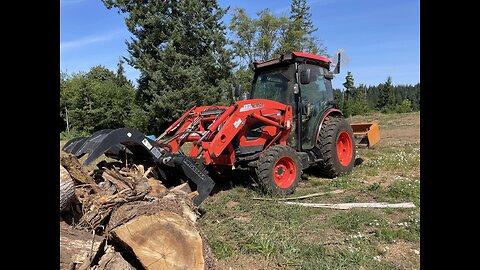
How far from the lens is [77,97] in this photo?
2797 cm

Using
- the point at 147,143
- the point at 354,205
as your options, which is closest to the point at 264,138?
the point at 354,205

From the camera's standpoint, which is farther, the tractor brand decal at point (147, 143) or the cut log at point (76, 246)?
the tractor brand decal at point (147, 143)

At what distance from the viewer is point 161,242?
116 inches

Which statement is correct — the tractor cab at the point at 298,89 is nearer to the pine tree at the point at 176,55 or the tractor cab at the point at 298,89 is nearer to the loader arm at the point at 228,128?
the loader arm at the point at 228,128

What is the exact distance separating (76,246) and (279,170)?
363cm

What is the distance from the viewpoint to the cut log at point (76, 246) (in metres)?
2.86

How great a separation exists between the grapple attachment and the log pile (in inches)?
16.6

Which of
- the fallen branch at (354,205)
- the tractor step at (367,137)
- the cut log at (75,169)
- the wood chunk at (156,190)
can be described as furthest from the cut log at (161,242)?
the tractor step at (367,137)

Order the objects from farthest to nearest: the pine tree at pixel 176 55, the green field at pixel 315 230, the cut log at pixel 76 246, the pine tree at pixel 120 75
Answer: the pine tree at pixel 120 75
the pine tree at pixel 176 55
the green field at pixel 315 230
the cut log at pixel 76 246

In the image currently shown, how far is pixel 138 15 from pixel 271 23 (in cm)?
1133

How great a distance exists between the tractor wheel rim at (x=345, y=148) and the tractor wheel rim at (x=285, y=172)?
1895mm

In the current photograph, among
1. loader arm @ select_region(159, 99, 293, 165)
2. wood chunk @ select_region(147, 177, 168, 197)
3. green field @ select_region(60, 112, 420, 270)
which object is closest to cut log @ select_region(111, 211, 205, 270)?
green field @ select_region(60, 112, 420, 270)

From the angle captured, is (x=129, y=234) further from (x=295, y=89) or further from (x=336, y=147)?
(x=336, y=147)
